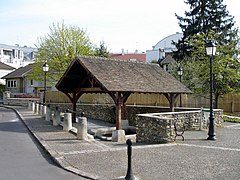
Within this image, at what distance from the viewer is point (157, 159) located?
9008mm

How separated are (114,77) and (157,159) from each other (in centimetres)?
735

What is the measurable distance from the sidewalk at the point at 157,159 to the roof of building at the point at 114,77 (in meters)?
3.78

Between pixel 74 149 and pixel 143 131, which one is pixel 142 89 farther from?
pixel 74 149

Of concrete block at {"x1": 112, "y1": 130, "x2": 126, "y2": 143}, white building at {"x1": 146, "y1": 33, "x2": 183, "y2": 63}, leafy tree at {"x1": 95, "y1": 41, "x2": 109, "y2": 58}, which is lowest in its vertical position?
concrete block at {"x1": 112, "y1": 130, "x2": 126, "y2": 143}

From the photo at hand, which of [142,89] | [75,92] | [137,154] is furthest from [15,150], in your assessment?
[75,92]

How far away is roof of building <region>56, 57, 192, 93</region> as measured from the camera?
49.3ft

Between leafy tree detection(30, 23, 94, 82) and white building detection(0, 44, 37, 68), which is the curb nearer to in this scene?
leafy tree detection(30, 23, 94, 82)

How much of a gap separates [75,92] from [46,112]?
8.93ft

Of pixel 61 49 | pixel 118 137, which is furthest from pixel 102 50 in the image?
pixel 118 137

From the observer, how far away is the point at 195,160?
29.1 feet

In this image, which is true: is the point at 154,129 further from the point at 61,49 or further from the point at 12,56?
the point at 12,56

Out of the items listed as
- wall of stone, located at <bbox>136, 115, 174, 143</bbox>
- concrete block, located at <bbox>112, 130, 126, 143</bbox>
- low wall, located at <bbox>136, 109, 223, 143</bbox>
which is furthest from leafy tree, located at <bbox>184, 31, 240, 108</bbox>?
wall of stone, located at <bbox>136, 115, 174, 143</bbox>

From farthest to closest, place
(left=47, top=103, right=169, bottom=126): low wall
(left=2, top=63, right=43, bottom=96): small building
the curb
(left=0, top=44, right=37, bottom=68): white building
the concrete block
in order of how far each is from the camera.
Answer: (left=0, top=44, right=37, bottom=68): white building → (left=2, top=63, right=43, bottom=96): small building → (left=47, top=103, right=169, bottom=126): low wall → the concrete block → the curb

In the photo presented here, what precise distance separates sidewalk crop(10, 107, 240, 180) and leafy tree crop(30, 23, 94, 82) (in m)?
20.9
